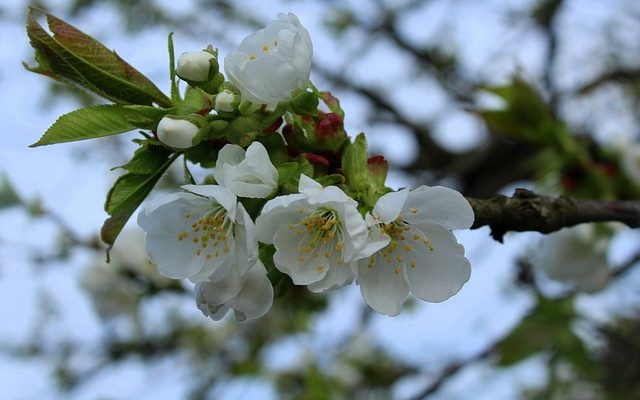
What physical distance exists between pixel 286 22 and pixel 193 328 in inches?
101

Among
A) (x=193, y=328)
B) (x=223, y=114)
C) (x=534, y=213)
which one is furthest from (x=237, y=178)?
(x=193, y=328)

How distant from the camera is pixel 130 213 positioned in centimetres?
104

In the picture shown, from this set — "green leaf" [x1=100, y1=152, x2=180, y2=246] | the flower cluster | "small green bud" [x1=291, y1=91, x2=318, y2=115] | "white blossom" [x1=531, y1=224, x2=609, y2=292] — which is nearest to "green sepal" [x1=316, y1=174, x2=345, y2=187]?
the flower cluster

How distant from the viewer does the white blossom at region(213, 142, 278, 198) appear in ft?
2.93

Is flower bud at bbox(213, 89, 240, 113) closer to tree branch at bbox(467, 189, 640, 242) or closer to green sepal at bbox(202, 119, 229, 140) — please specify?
green sepal at bbox(202, 119, 229, 140)

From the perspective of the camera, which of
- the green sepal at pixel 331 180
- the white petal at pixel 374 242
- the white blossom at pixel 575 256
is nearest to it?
the white petal at pixel 374 242

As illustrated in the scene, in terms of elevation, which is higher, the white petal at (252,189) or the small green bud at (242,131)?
the small green bud at (242,131)

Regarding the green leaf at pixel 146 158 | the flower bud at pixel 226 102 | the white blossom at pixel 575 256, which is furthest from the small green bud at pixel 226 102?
the white blossom at pixel 575 256

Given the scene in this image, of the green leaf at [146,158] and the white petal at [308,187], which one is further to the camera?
the green leaf at [146,158]

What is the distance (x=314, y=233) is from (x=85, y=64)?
1.34 ft

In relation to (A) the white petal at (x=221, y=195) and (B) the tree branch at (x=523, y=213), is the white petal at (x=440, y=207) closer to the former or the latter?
(B) the tree branch at (x=523, y=213)

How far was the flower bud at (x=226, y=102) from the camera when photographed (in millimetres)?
932

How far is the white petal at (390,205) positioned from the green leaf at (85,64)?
1.17 ft

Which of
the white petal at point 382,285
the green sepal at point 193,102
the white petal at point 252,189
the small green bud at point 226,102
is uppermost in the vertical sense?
the small green bud at point 226,102
